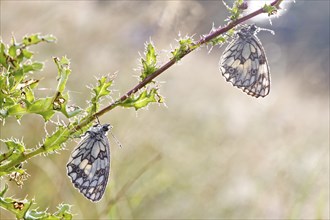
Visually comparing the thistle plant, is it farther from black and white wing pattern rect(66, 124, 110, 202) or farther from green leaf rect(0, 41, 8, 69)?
black and white wing pattern rect(66, 124, 110, 202)

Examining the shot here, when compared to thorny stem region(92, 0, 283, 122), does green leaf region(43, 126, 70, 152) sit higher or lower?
higher

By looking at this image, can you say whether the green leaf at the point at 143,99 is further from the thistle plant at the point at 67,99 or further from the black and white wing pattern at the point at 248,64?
the black and white wing pattern at the point at 248,64

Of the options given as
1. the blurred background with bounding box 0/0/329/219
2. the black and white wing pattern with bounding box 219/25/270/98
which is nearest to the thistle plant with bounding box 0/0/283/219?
the black and white wing pattern with bounding box 219/25/270/98

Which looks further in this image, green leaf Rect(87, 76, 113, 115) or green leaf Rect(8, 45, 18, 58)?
green leaf Rect(87, 76, 113, 115)

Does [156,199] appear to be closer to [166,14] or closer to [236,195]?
[236,195]

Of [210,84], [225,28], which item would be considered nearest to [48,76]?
[210,84]

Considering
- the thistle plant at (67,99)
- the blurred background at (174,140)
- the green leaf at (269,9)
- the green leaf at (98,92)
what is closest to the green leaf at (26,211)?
the thistle plant at (67,99)
